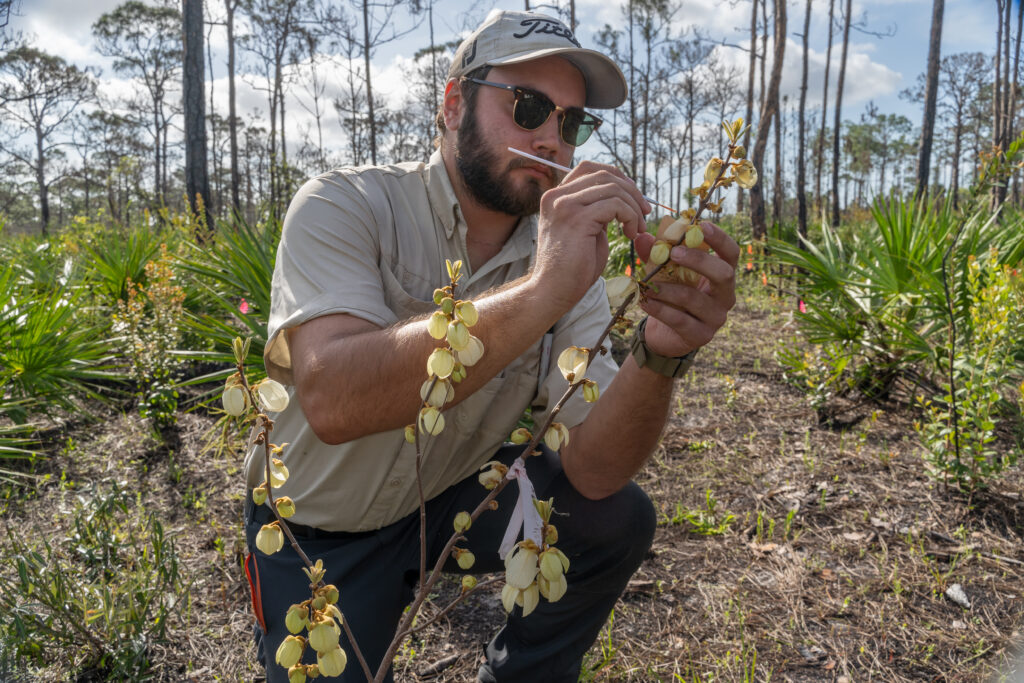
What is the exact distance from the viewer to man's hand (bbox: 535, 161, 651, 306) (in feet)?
2.72

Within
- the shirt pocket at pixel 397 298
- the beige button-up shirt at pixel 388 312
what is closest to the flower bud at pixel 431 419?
the beige button-up shirt at pixel 388 312

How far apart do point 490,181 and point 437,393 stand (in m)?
1.01

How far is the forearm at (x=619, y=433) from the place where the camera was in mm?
1192

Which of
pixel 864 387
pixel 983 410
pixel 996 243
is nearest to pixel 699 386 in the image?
pixel 864 387

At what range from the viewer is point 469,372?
0.98 meters

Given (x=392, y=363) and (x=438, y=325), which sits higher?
(x=438, y=325)

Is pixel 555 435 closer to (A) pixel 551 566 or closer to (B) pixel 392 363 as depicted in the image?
(A) pixel 551 566

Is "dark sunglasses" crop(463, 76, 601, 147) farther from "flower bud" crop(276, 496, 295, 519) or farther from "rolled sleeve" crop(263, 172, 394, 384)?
"flower bud" crop(276, 496, 295, 519)

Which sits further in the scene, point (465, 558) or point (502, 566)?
point (502, 566)

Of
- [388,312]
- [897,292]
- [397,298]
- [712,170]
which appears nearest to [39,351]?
[397,298]

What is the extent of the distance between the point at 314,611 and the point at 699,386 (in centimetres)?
363

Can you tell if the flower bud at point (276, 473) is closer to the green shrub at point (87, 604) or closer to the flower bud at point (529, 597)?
the flower bud at point (529, 597)

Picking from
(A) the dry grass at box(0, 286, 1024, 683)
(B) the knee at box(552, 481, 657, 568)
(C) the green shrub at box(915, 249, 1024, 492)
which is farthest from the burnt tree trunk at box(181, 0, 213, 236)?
(C) the green shrub at box(915, 249, 1024, 492)

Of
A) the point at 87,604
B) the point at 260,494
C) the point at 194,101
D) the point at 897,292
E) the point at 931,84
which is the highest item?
the point at 931,84
